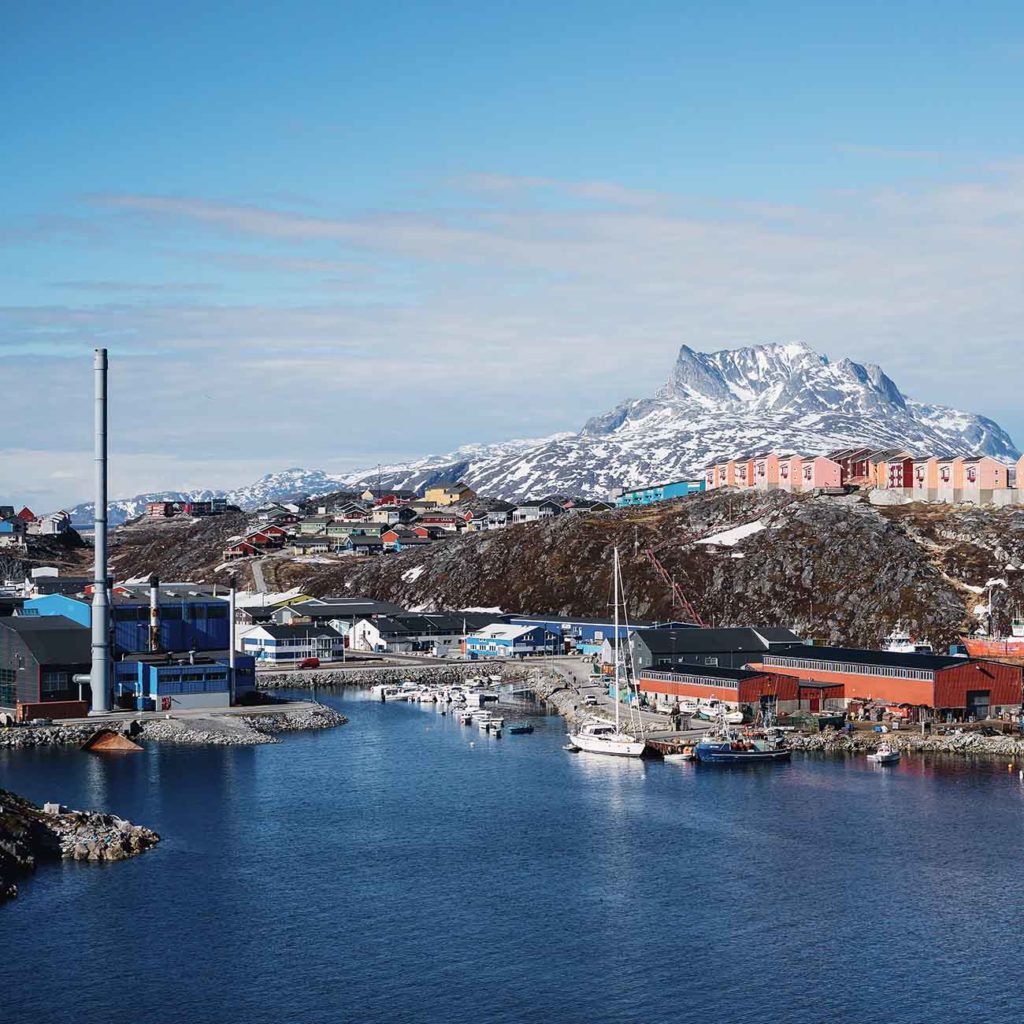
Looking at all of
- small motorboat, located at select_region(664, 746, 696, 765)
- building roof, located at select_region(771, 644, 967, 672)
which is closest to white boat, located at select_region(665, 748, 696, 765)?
small motorboat, located at select_region(664, 746, 696, 765)

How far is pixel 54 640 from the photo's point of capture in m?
70.2

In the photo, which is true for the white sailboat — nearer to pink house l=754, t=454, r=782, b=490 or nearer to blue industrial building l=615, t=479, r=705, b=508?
pink house l=754, t=454, r=782, b=490

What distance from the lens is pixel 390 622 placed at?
102m

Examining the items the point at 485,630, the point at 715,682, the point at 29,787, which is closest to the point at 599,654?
the point at 485,630

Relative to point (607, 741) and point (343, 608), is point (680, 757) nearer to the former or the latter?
point (607, 741)

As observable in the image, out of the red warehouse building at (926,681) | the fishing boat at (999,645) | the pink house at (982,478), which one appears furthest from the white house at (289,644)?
the pink house at (982,478)

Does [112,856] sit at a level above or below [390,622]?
below

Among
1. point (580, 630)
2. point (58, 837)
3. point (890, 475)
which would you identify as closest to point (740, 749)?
point (58, 837)

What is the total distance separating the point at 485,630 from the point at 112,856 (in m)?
56.8

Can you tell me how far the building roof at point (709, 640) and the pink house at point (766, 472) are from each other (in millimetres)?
42682

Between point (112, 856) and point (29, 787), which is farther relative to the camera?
point (29, 787)

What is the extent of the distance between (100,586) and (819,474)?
6915 centimetres

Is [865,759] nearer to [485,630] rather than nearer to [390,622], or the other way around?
[485,630]

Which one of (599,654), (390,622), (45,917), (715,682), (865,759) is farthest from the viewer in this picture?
(390,622)
